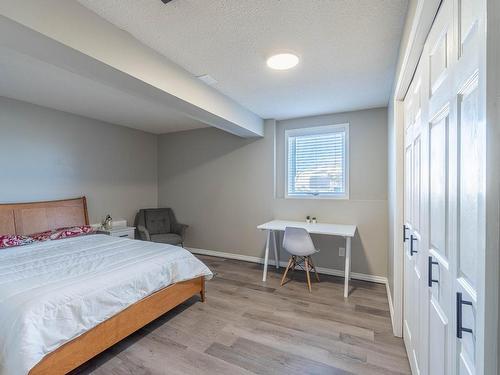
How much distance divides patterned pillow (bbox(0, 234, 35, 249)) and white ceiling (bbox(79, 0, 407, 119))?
2695 mm

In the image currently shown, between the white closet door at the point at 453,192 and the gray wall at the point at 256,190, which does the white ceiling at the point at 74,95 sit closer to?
the gray wall at the point at 256,190

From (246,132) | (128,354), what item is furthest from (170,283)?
(246,132)

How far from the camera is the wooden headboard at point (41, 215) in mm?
3146

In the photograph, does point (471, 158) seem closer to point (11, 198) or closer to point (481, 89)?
point (481, 89)

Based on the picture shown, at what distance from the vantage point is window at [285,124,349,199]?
386 cm

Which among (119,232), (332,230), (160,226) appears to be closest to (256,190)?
(332,230)

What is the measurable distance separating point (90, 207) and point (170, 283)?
255cm

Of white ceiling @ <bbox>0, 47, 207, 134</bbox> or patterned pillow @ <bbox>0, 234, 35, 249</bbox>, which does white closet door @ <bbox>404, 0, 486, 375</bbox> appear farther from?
patterned pillow @ <bbox>0, 234, 35, 249</bbox>

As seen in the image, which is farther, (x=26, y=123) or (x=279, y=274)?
(x=279, y=274)

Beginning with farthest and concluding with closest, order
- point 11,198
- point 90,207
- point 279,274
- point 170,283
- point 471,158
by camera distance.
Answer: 1. point 90,207
2. point 279,274
3. point 11,198
4. point 170,283
5. point 471,158

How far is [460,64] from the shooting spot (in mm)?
793

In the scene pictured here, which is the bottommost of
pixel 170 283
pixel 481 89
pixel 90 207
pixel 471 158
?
pixel 170 283

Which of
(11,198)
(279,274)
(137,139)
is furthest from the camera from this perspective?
(137,139)

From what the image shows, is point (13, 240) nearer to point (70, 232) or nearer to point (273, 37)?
point (70, 232)
